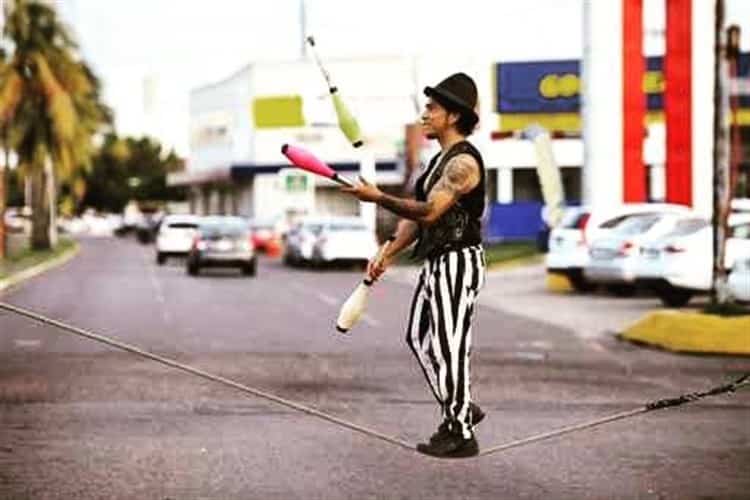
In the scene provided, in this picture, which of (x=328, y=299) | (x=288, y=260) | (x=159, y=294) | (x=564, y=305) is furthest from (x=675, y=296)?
(x=288, y=260)

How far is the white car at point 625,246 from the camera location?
27.7m

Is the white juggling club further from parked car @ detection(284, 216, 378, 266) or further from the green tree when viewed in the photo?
the green tree

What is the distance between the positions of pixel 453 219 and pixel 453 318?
18.5 inches

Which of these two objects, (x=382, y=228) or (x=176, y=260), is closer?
(x=176, y=260)

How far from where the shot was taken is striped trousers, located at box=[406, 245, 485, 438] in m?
7.90

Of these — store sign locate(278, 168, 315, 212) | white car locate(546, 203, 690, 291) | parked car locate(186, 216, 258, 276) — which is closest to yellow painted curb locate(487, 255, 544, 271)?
parked car locate(186, 216, 258, 276)

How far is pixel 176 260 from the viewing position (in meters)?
57.1

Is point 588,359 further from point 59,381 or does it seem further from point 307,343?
point 59,381

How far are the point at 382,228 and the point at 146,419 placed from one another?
52543 mm

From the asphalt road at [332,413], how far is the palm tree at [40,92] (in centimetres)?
3536

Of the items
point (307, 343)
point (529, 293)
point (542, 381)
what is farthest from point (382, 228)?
point (542, 381)

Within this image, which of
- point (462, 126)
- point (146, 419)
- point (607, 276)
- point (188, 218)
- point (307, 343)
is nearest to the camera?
point (462, 126)

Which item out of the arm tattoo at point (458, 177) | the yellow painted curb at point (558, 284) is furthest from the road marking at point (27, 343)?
the yellow painted curb at point (558, 284)

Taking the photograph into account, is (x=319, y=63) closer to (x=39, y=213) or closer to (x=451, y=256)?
(x=451, y=256)
